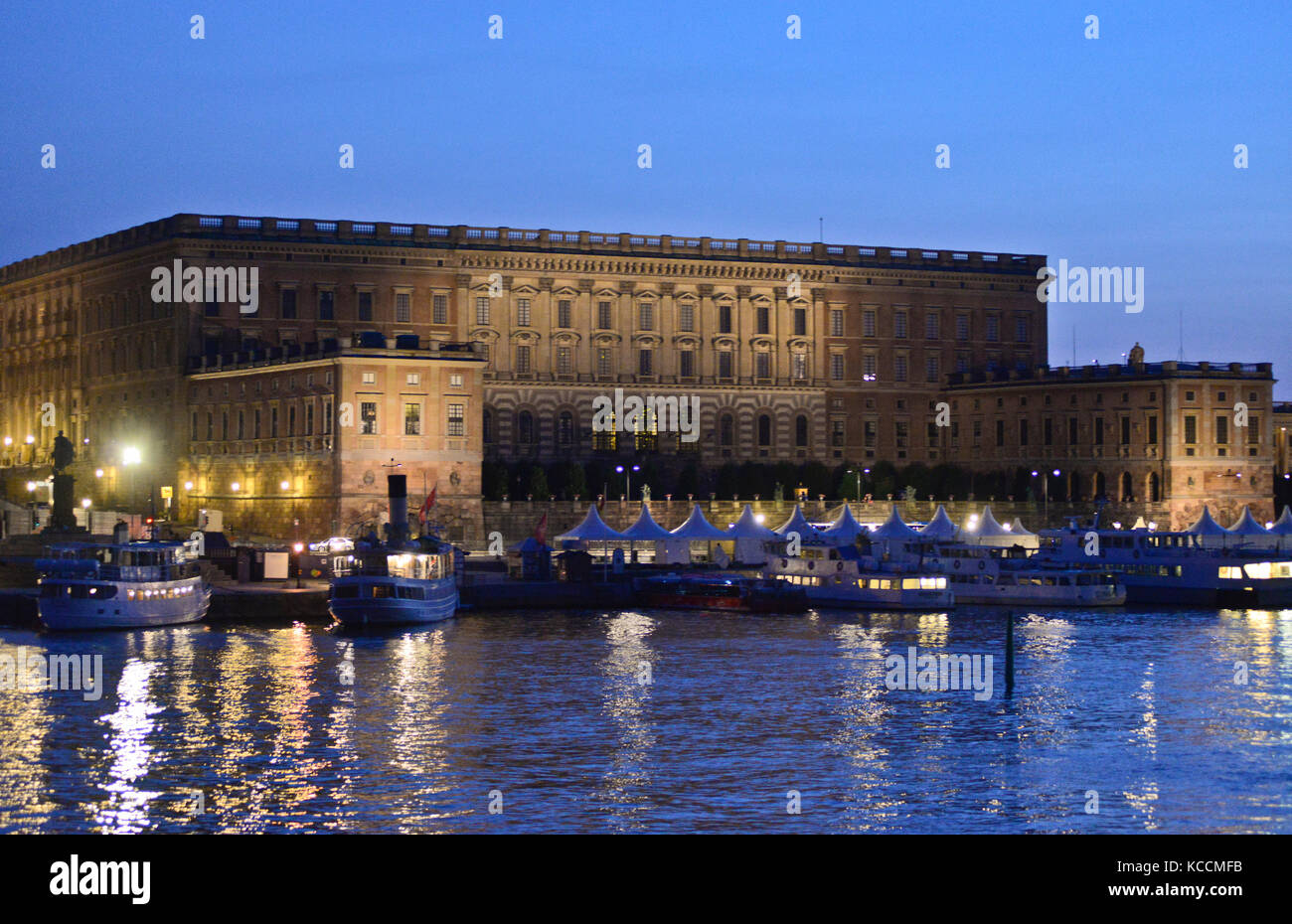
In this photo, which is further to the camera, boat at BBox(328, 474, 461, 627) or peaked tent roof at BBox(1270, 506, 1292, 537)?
peaked tent roof at BBox(1270, 506, 1292, 537)

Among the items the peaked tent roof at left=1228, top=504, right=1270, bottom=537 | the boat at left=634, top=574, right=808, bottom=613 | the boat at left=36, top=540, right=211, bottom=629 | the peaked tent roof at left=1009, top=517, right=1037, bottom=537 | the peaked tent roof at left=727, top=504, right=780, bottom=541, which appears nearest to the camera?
the boat at left=36, top=540, right=211, bottom=629

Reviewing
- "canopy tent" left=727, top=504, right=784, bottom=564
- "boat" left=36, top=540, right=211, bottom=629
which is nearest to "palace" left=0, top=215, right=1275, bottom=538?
"canopy tent" left=727, top=504, right=784, bottom=564

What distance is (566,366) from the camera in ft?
429

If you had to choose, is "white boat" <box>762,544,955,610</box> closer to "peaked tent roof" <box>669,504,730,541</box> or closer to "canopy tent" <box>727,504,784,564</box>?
"canopy tent" <box>727,504,784,564</box>

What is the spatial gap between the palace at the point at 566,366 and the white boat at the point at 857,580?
2498 cm

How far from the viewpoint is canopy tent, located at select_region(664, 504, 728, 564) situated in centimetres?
9500

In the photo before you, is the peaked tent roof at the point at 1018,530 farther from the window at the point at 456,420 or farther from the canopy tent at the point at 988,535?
the window at the point at 456,420

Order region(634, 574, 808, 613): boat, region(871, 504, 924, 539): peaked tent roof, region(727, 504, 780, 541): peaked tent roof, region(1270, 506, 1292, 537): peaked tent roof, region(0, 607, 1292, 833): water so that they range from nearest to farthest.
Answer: region(0, 607, 1292, 833): water → region(634, 574, 808, 613): boat → region(871, 504, 924, 539): peaked tent roof → region(727, 504, 780, 541): peaked tent roof → region(1270, 506, 1292, 537): peaked tent roof

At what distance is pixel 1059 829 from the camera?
1496 inches

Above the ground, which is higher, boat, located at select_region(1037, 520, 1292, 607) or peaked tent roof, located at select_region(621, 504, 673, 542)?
peaked tent roof, located at select_region(621, 504, 673, 542)

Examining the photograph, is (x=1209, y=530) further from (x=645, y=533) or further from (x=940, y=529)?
(x=645, y=533)

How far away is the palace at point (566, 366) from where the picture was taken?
381ft

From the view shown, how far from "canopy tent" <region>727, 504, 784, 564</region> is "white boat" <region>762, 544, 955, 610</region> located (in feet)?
13.2


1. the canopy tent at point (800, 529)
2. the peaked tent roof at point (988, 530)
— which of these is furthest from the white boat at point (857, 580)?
the peaked tent roof at point (988, 530)
